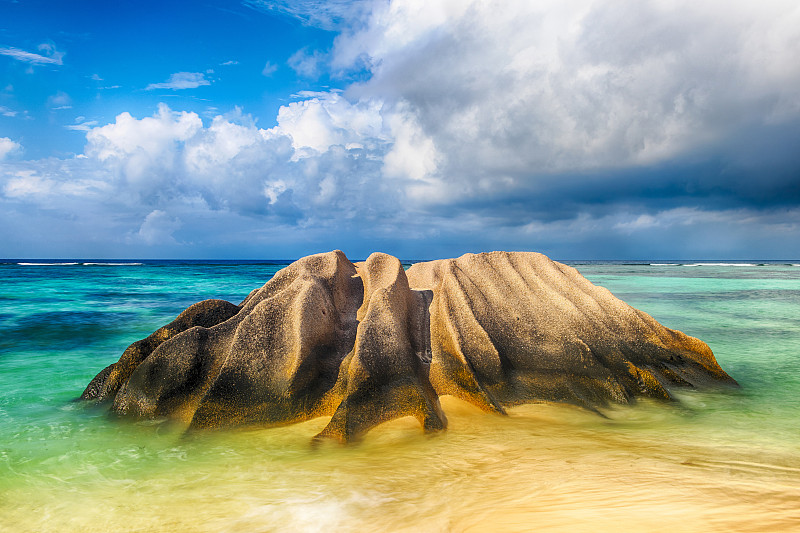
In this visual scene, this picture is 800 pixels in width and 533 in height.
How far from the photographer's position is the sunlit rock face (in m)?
3.54

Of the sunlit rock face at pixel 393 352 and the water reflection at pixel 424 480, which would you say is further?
the sunlit rock face at pixel 393 352

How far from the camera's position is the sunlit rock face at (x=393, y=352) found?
354 cm

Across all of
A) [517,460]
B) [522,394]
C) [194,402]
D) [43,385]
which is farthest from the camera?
[43,385]

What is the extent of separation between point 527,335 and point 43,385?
5.24 meters

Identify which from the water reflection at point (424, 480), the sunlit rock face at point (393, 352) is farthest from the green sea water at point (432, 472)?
the sunlit rock face at point (393, 352)

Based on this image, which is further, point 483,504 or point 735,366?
point 735,366

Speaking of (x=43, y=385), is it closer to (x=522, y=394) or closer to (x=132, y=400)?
(x=132, y=400)

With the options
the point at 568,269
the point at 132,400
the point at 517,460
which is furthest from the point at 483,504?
the point at 568,269

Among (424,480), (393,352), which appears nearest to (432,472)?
(424,480)

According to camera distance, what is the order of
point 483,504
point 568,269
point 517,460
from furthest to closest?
point 568,269
point 517,460
point 483,504

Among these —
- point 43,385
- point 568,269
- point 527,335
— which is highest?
point 568,269

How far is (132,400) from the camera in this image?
3762mm

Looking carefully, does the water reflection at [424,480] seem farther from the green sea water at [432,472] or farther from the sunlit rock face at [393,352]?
the sunlit rock face at [393,352]

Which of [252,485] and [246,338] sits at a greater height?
[246,338]
